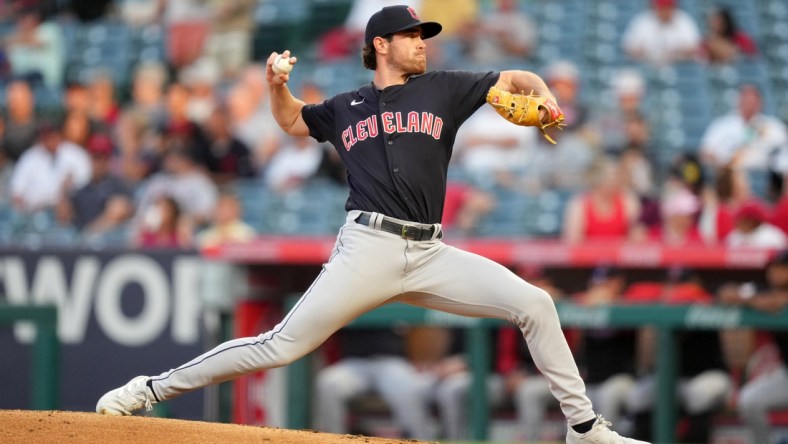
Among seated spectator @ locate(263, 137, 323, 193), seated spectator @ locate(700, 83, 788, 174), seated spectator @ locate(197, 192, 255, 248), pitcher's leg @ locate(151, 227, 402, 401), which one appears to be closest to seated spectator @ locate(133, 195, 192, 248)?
seated spectator @ locate(197, 192, 255, 248)

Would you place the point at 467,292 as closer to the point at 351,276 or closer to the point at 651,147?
the point at 351,276

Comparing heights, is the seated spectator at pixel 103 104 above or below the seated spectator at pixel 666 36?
below

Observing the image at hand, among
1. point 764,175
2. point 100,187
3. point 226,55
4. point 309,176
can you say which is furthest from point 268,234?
point 764,175

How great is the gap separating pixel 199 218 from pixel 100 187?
1.24m

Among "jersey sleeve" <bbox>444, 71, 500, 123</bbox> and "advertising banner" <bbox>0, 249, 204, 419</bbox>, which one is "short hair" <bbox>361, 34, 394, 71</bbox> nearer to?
"jersey sleeve" <bbox>444, 71, 500, 123</bbox>

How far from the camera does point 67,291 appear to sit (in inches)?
347

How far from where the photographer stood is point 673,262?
7.06 meters

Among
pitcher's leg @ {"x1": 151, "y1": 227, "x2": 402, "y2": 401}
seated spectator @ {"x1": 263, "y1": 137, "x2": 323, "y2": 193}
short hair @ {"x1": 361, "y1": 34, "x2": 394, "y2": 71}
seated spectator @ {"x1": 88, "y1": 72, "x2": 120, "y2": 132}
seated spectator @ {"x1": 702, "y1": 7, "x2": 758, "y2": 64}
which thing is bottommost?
pitcher's leg @ {"x1": 151, "y1": 227, "x2": 402, "y2": 401}

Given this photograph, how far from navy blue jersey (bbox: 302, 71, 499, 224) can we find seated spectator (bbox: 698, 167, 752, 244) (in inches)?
149

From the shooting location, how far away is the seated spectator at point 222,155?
1072 centimetres

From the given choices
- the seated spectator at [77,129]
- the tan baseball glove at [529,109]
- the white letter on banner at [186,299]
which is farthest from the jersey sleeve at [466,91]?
the seated spectator at [77,129]

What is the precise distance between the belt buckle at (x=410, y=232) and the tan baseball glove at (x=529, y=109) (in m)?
0.54

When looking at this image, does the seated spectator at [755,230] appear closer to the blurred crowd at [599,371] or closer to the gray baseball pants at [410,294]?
the blurred crowd at [599,371]

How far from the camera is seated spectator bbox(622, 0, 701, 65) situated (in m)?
10.3
